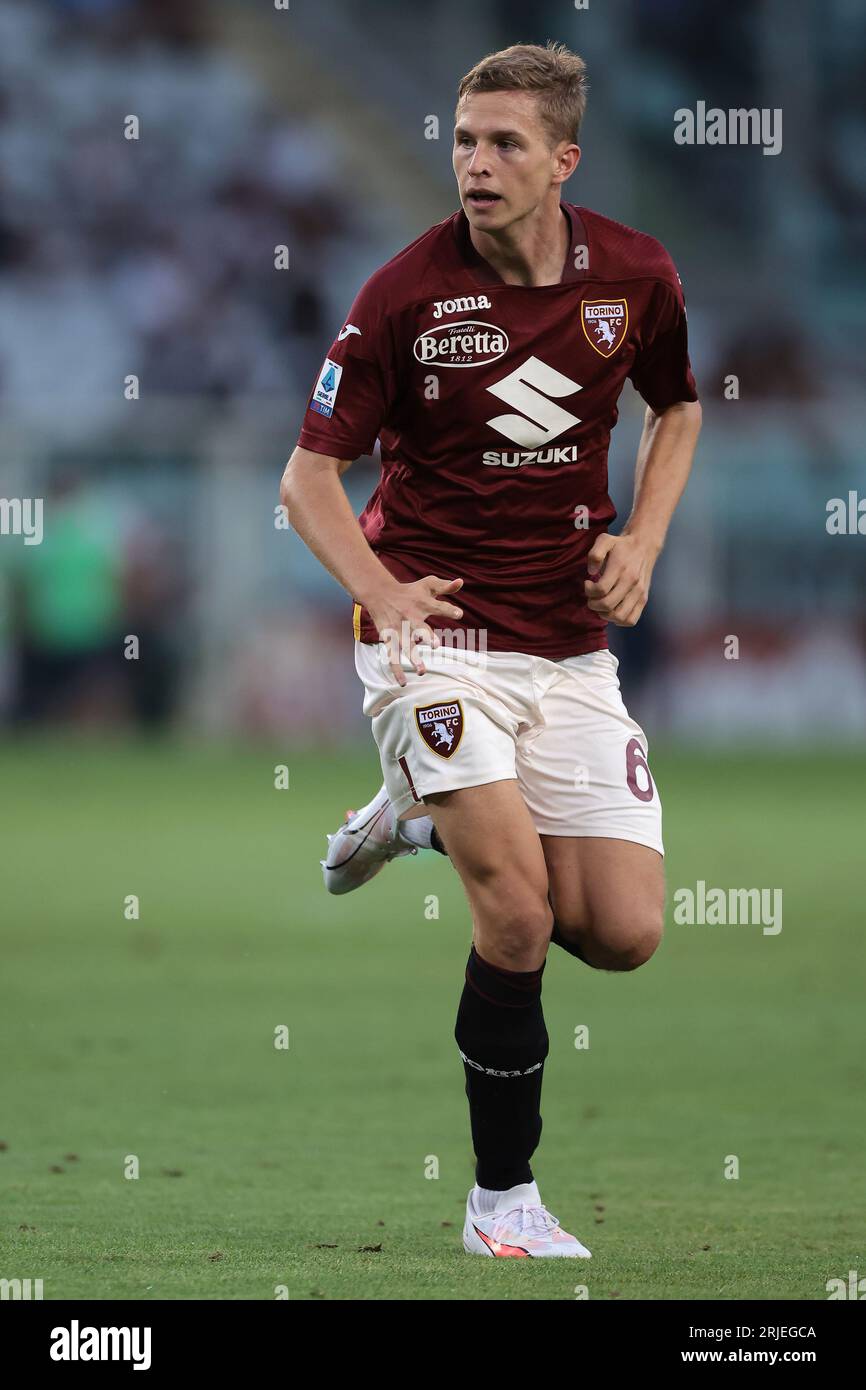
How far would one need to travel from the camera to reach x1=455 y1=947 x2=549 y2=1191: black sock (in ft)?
14.8

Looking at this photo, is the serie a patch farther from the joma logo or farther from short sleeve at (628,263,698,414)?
short sleeve at (628,263,698,414)

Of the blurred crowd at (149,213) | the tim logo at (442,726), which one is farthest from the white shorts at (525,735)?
the blurred crowd at (149,213)

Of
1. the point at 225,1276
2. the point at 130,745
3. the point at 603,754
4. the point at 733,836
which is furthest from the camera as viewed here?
the point at 130,745

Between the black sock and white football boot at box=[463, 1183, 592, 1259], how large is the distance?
0.05 meters

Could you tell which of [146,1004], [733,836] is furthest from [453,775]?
[733,836]

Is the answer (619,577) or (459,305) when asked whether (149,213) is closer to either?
(459,305)

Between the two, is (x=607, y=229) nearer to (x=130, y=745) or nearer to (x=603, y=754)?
(x=603, y=754)

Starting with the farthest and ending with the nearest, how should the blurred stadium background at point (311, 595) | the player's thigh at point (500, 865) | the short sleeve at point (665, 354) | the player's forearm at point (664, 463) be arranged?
the blurred stadium background at point (311, 595) → the player's forearm at point (664, 463) → the short sleeve at point (665, 354) → the player's thigh at point (500, 865)

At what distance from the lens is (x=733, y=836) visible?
13.3 m

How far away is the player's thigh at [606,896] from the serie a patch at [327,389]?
108 cm

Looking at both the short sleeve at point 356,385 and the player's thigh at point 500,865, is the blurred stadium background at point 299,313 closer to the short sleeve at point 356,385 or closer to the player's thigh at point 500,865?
the short sleeve at point 356,385

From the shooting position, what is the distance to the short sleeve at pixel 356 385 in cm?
456

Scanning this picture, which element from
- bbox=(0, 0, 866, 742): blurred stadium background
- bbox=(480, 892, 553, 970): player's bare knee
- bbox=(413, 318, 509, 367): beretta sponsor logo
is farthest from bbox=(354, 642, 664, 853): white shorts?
bbox=(0, 0, 866, 742): blurred stadium background

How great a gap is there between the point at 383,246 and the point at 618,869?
19.7 meters
